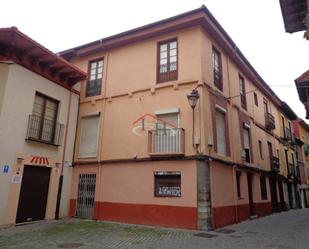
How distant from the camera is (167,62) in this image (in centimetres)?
1232

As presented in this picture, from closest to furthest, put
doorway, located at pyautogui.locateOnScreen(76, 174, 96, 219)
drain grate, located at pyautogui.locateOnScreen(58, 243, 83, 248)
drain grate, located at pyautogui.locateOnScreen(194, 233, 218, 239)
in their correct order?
1. drain grate, located at pyautogui.locateOnScreen(58, 243, 83, 248)
2. drain grate, located at pyautogui.locateOnScreen(194, 233, 218, 239)
3. doorway, located at pyautogui.locateOnScreen(76, 174, 96, 219)

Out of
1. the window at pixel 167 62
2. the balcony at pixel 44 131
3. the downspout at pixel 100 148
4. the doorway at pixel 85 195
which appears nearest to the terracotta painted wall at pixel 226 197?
the window at pixel 167 62

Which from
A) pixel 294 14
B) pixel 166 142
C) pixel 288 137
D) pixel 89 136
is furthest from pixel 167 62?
pixel 288 137

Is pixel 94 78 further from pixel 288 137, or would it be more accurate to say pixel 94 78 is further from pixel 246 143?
pixel 288 137

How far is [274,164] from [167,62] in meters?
11.5

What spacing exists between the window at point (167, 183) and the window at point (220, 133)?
2379mm

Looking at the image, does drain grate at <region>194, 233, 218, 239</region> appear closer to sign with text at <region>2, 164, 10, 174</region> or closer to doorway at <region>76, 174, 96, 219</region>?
doorway at <region>76, 174, 96, 219</region>

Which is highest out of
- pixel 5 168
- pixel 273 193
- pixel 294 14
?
pixel 294 14

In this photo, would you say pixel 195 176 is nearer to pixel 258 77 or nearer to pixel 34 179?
pixel 34 179

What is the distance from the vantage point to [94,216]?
12.0 meters

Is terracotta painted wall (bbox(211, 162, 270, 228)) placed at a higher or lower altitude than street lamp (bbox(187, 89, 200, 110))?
lower

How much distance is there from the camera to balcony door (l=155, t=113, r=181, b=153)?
35.6 feet

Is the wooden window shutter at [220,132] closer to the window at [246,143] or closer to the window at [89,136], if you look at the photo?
the window at [246,143]

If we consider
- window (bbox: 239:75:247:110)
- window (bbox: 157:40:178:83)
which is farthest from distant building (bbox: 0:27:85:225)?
window (bbox: 239:75:247:110)
